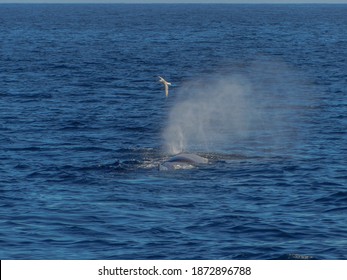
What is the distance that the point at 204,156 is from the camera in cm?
6056

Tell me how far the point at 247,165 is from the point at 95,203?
13.4 m

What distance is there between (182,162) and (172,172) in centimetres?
203

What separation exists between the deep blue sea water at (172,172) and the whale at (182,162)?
3.19ft

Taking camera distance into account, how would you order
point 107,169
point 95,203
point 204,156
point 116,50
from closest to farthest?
point 95,203 < point 107,169 < point 204,156 < point 116,50

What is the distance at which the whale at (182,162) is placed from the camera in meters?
55.7

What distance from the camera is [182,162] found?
186 feet

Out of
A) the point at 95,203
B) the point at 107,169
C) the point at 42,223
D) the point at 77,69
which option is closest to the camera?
the point at 42,223

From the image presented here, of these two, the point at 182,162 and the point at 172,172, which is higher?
the point at 182,162

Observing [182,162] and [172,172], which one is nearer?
[172,172]

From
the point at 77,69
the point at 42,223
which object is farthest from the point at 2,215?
the point at 77,69

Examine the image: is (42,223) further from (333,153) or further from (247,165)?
(333,153)

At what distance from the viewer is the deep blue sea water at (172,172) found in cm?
4128

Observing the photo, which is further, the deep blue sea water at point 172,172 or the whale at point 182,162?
the whale at point 182,162

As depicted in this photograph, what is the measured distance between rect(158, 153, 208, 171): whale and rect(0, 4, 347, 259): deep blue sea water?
0.97 meters
